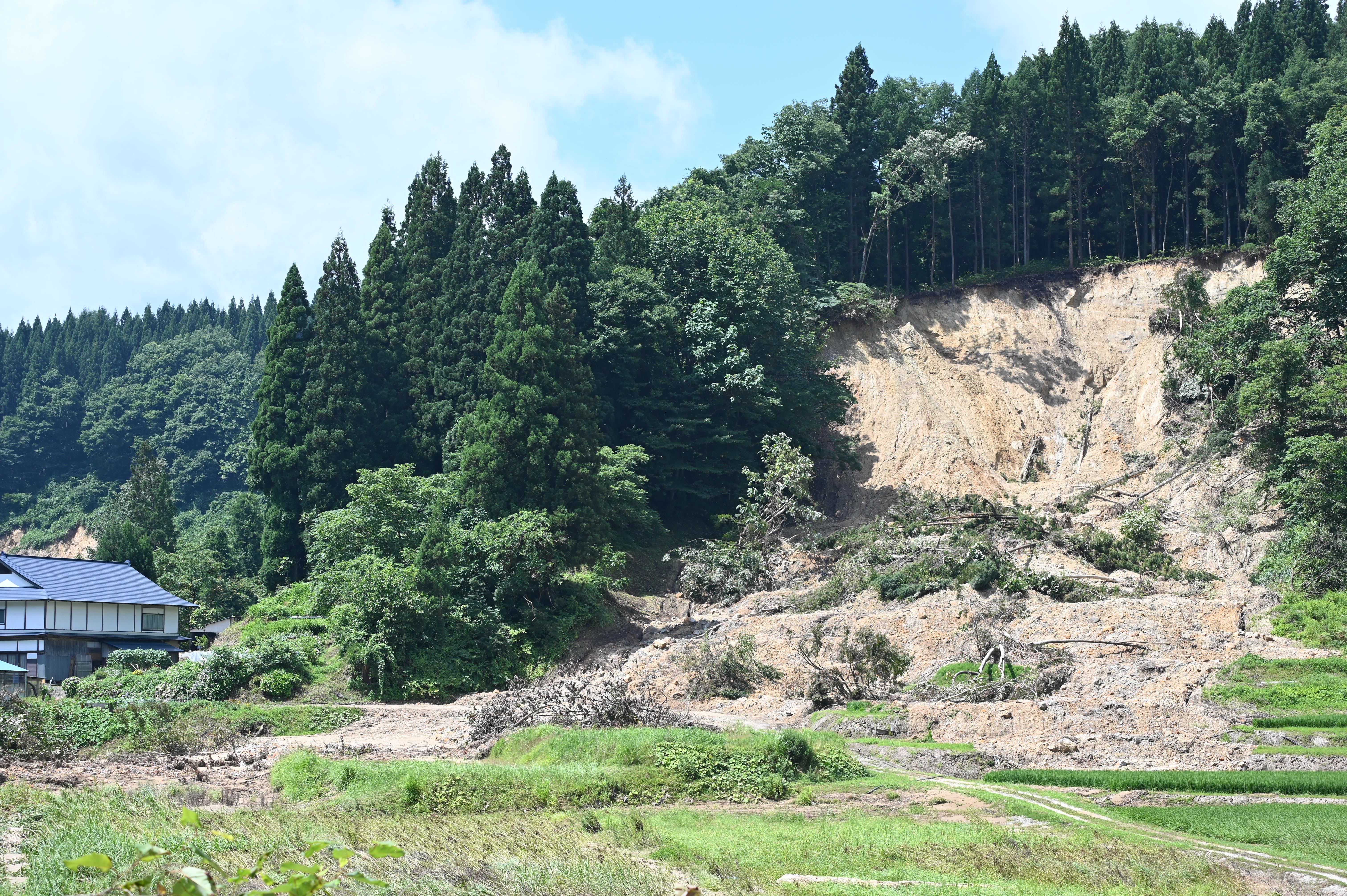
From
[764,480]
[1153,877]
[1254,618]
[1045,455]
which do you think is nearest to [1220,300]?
[1045,455]

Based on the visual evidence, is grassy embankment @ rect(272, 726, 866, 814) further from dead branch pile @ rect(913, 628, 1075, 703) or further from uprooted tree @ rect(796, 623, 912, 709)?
uprooted tree @ rect(796, 623, 912, 709)

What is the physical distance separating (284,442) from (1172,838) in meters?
36.9

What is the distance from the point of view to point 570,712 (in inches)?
824

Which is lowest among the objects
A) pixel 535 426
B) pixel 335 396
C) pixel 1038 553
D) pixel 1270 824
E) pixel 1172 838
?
pixel 1172 838

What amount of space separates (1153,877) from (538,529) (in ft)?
77.1

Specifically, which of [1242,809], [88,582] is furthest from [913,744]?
[88,582]

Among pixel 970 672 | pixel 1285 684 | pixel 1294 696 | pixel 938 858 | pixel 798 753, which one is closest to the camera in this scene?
pixel 938 858

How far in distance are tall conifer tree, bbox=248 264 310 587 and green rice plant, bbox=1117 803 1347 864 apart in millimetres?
34284

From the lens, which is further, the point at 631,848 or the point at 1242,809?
the point at 1242,809

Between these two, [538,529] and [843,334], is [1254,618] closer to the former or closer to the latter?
[538,529]

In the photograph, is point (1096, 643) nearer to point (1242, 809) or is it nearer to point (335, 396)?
point (1242, 809)

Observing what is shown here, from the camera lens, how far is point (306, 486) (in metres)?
41.0

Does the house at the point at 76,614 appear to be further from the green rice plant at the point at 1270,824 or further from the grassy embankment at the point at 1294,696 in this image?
the green rice plant at the point at 1270,824

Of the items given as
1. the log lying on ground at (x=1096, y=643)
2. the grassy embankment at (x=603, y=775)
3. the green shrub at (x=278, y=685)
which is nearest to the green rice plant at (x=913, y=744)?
the grassy embankment at (x=603, y=775)
